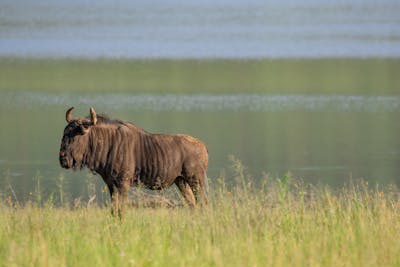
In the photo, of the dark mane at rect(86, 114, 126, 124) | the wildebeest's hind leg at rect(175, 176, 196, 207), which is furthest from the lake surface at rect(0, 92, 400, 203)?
the wildebeest's hind leg at rect(175, 176, 196, 207)

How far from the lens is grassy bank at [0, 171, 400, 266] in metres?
8.59

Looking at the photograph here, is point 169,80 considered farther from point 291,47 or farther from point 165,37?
point 165,37

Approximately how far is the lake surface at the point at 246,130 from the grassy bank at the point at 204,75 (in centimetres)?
411

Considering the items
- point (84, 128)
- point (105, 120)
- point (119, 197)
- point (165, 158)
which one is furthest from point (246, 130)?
point (84, 128)

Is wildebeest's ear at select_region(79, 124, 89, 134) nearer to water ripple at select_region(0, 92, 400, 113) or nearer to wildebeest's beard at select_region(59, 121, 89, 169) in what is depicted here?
wildebeest's beard at select_region(59, 121, 89, 169)

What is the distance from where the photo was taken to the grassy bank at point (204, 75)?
1877 inches

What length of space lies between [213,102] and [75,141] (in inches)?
1104

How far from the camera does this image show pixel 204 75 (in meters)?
58.4

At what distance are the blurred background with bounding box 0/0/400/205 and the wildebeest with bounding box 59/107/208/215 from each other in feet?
1.27

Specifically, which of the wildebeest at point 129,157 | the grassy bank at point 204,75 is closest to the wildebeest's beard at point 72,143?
the wildebeest at point 129,157

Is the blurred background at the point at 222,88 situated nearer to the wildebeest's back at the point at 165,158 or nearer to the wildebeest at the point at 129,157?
the wildebeest at the point at 129,157

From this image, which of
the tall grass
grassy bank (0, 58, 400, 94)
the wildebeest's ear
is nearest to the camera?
the tall grass

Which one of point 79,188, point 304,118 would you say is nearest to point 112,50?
point 304,118

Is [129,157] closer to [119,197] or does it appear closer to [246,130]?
[119,197]
